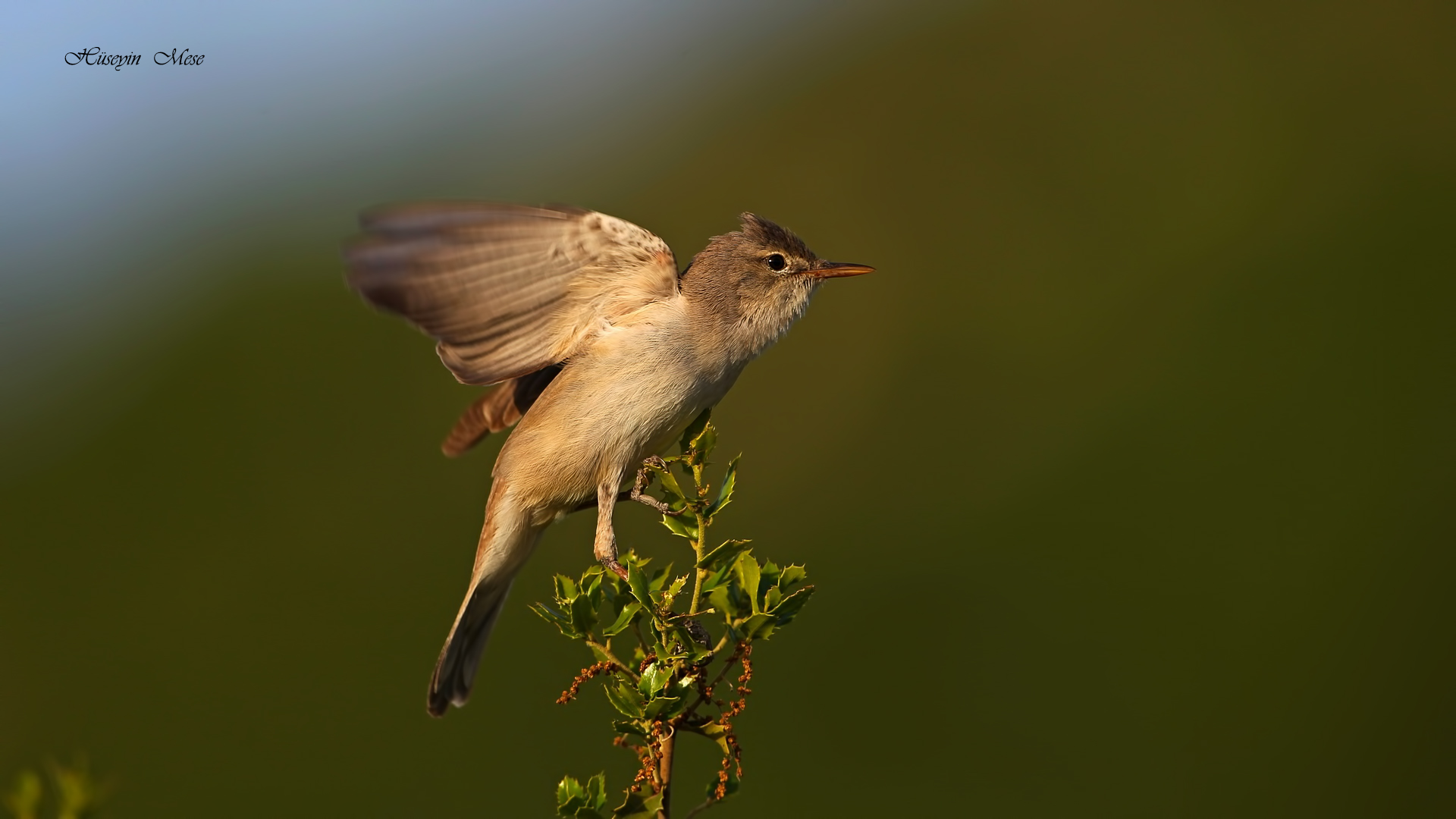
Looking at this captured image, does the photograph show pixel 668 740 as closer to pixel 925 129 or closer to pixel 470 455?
pixel 470 455

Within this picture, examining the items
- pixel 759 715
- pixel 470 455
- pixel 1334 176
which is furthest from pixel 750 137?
pixel 759 715

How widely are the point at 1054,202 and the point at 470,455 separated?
451 cm

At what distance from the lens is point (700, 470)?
2.62 m

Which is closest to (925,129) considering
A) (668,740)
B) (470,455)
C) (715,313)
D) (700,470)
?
(470,455)

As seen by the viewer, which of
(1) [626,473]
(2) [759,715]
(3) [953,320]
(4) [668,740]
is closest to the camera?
(4) [668,740]

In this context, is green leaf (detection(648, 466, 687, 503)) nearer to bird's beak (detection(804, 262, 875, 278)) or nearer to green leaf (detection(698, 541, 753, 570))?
green leaf (detection(698, 541, 753, 570))

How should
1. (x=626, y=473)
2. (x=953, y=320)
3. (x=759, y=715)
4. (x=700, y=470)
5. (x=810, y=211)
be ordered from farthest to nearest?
(x=810, y=211) → (x=953, y=320) → (x=759, y=715) → (x=626, y=473) → (x=700, y=470)

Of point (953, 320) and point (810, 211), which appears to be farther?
point (810, 211)

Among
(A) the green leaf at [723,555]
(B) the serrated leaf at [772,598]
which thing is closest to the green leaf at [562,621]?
(A) the green leaf at [723,555]

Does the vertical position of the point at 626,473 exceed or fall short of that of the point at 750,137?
it falls short

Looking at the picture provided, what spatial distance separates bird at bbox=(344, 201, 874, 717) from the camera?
3475 millimetres

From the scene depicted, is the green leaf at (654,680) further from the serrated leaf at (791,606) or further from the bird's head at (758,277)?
the bird's head at (758,277)

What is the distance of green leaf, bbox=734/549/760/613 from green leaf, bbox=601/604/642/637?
229mm

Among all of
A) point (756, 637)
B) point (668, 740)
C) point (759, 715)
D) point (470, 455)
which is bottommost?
point (759, 715)
